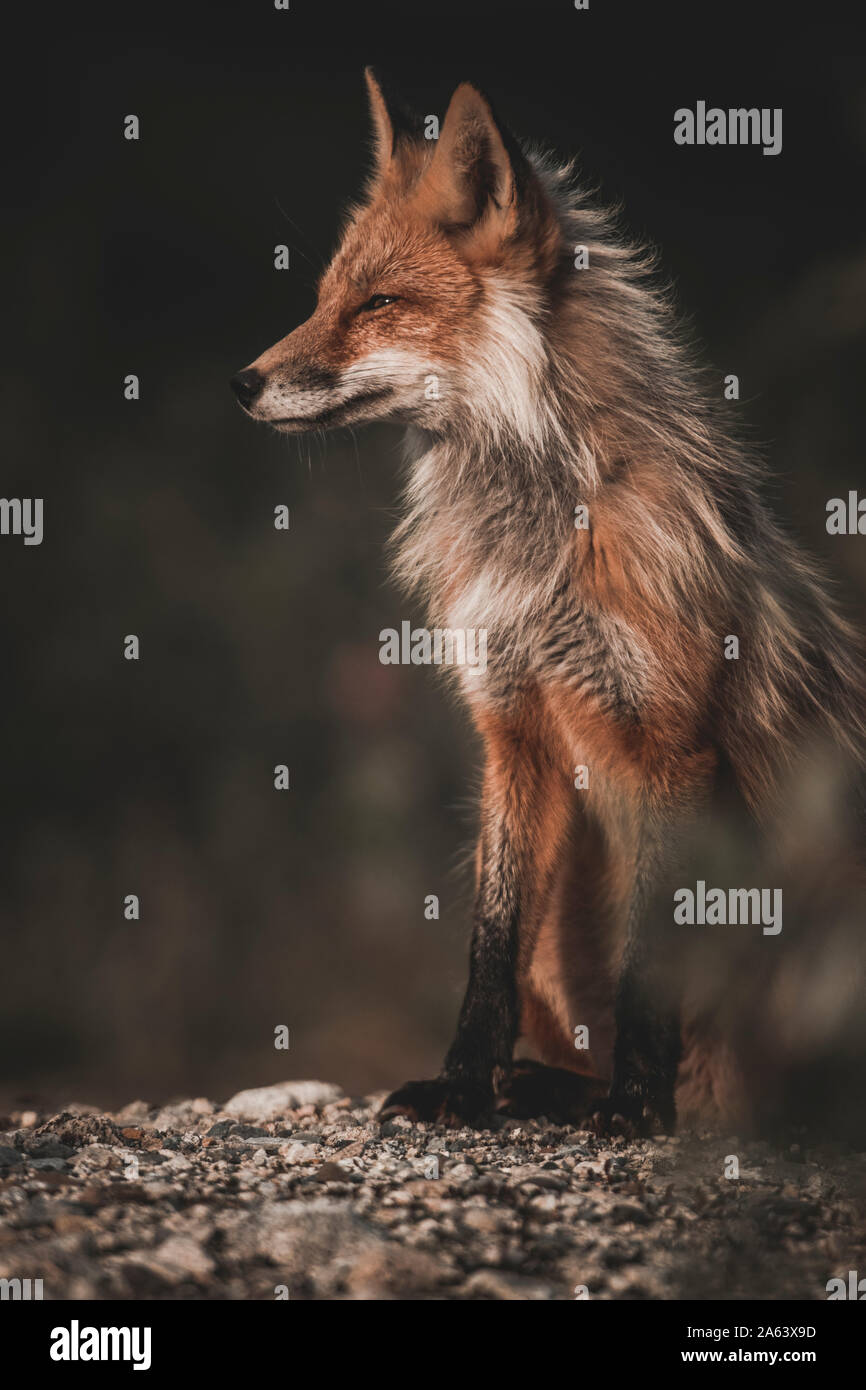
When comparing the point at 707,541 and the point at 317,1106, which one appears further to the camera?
the point at 317,1106

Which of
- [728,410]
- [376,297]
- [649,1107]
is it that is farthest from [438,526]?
[649,1107]

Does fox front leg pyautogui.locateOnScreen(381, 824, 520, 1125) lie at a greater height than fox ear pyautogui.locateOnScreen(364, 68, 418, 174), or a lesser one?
lesser

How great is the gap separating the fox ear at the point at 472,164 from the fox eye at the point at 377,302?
309mm

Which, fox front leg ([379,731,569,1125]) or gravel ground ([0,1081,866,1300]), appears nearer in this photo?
gravel ground ([0,1081,866,1300])

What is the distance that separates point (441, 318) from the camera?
3990mm

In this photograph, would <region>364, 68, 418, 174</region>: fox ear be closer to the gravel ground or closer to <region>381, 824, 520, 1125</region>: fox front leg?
<region>381, 824, 520, 1125</region>: fox front leg

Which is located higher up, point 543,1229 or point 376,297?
point 376,297

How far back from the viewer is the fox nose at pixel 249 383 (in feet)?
13.1

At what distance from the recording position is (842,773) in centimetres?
423

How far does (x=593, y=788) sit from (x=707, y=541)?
0.88 meters

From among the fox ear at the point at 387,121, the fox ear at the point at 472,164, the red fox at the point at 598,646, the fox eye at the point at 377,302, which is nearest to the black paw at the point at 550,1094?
the red fox at the point at 598,646

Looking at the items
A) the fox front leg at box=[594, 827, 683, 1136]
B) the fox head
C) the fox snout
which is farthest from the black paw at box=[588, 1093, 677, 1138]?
the fox snout

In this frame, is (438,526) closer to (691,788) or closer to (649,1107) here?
(691,788)

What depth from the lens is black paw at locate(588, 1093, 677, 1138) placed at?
3.77 meters
